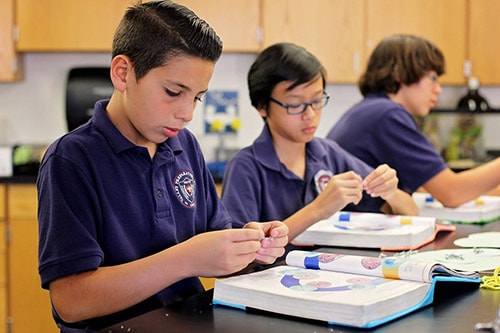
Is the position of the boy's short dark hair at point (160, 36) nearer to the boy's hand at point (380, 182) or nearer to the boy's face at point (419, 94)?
the boy's hand at point (380, 182)

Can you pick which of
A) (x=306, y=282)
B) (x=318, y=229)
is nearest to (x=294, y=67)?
(x=318, y=229)

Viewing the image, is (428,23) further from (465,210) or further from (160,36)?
(160,36)

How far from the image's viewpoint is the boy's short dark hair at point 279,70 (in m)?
1.98

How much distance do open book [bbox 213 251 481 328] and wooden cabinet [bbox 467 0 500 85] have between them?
2.70 meters

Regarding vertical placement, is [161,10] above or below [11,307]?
above

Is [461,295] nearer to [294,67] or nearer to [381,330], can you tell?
[381,330]

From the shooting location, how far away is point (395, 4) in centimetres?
376

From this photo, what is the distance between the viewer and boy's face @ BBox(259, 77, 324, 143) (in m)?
1.99

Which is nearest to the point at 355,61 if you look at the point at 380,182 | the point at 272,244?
the point at 380,182

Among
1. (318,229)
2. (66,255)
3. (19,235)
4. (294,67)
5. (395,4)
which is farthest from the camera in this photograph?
(395,4)

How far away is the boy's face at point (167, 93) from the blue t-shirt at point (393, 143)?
1171mm

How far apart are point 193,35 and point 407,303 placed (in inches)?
23.7

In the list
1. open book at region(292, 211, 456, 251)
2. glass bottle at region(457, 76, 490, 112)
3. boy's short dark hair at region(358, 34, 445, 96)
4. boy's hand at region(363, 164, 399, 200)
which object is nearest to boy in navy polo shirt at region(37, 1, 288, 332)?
open book at region(292, 211, 456, 251)

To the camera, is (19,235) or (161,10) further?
(19,235)
